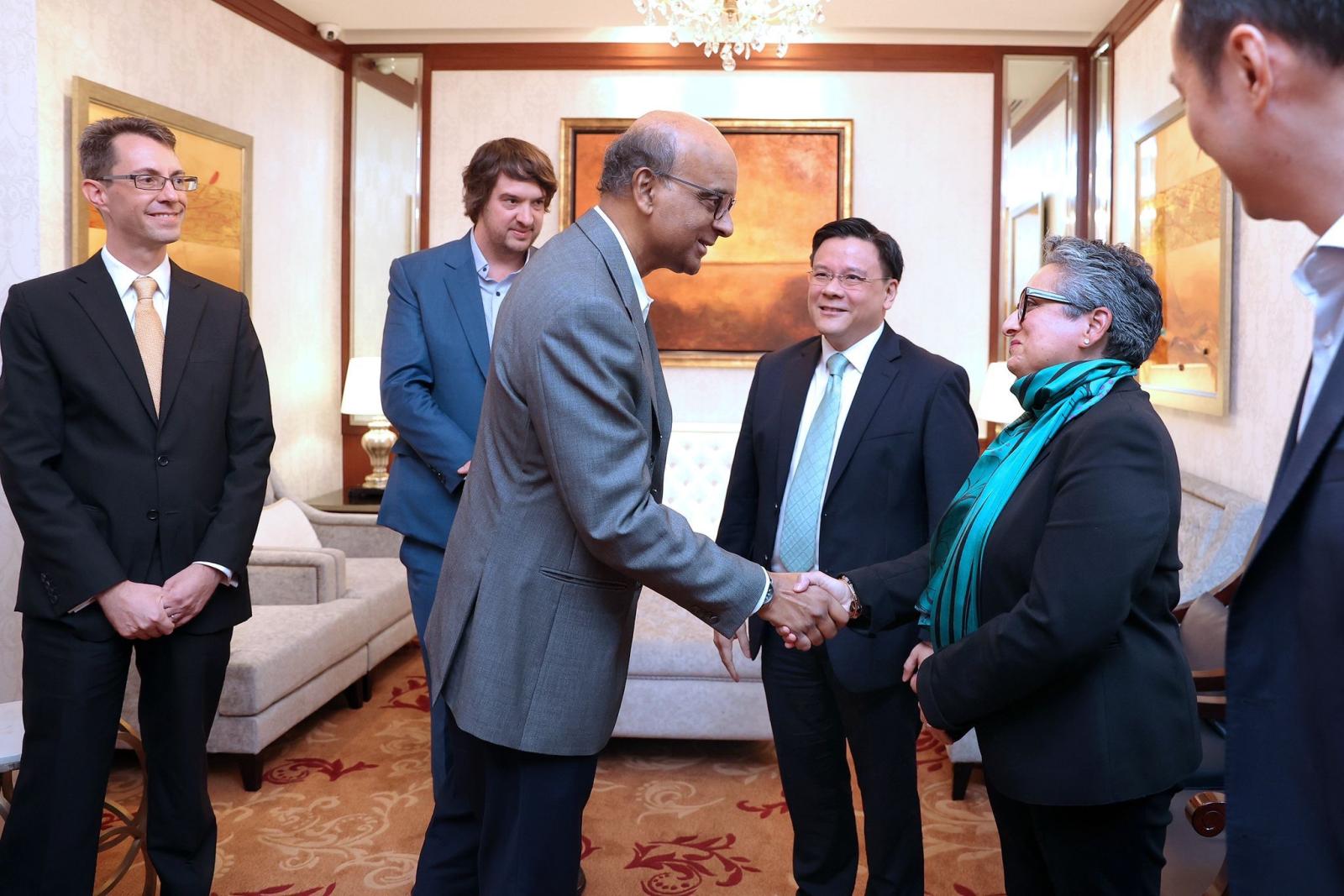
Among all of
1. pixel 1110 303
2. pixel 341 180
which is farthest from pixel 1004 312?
pixel 1110 303

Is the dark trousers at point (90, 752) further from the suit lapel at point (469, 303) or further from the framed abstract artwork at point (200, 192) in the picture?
the framed abstract artwork at point (200, 192)

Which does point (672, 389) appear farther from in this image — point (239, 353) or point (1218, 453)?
point (239, 353)

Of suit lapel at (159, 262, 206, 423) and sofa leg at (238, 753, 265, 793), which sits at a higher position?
suit lapel at (159, 262, 206, 423)

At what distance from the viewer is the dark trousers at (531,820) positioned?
6.10 feet

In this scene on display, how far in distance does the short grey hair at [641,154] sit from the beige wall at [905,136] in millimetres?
4765

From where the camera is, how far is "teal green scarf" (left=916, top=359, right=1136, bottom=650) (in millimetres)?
1922

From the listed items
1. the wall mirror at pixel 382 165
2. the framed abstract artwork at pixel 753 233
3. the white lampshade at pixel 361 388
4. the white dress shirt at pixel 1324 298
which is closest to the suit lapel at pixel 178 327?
the white dress shirt at pixel 1324 298

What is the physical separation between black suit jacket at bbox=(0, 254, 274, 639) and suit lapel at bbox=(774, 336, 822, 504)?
127cm

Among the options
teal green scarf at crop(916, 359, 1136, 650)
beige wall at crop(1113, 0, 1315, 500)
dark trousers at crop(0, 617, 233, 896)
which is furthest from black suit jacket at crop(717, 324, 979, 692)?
beige wall at crop(1113, 0, 1315, 500)

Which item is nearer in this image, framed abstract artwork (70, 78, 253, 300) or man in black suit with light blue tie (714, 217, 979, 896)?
man in black suit with light blue tie (714, 217, 979, 896)

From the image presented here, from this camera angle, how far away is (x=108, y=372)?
8.21 ft

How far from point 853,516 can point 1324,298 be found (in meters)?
Result: 1.56

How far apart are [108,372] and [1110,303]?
2.08m

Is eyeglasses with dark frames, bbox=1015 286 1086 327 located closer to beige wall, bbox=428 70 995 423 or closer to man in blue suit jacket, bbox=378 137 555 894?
man in blue suit jacket, bbox=378 137 555 894
